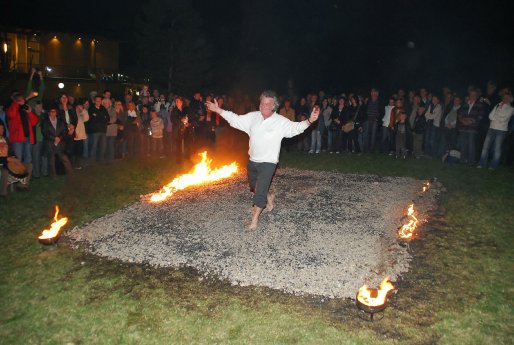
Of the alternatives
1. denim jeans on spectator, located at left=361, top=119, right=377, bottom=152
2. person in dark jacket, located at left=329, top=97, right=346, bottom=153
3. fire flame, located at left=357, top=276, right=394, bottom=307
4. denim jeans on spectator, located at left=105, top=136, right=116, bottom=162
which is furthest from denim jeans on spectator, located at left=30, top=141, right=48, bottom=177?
denim jeans on spectator, located at left=361, top=119, right=377, bottom=152

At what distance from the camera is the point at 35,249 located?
650cm

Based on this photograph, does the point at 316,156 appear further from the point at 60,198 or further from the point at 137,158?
the point at 60,198

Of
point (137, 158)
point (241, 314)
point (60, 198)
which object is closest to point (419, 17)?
point (137, 158)

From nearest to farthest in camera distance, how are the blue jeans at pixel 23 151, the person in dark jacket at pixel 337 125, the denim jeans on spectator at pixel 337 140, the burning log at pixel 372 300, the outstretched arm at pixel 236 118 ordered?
the burning log at pixel 372 300
the outstretched arm at pixel 236 118
the blue jeans at pixel 23 151
the person in dark jacket at pixel 337 125
the denim jeans on spectator at pixel 337 140

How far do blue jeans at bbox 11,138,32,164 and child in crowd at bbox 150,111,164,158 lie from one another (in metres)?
4.77

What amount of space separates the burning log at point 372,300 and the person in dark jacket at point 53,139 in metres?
9.34

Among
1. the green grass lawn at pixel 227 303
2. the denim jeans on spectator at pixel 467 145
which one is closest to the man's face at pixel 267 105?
the green grass lawn at pixel 227 303

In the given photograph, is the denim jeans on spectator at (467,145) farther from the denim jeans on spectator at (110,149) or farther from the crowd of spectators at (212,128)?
the denim jeans on spectator at (110,149)

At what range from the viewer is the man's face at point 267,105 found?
23.4 feet

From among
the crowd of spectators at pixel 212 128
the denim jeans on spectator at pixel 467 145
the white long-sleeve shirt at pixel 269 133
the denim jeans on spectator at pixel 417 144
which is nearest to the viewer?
the white long-sleeve shirt at pixel 269 133

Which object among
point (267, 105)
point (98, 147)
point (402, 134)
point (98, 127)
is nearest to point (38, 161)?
point (98, 127)

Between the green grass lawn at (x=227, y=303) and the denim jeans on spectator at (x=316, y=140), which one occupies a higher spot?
the denim jeans on spectator at (x=316, y=140)

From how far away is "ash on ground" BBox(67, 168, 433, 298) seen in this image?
5.82 meters

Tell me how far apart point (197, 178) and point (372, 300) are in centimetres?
750
